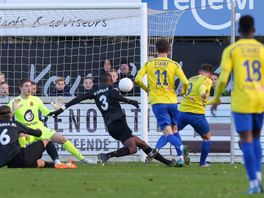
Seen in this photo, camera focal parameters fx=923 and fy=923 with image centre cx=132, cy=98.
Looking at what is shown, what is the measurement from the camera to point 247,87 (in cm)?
1118

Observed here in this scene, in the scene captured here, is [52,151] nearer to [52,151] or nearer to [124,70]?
[52,151]

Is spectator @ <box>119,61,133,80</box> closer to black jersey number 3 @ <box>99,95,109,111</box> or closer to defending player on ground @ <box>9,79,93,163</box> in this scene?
black jersey number 3 @ <box>99,95,109,111</box>

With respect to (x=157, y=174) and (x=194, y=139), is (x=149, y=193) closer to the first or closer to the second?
(x=157, y=174)

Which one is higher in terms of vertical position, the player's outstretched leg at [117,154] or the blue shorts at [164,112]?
the blue shorts at [164,112]

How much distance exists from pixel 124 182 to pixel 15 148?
387cm

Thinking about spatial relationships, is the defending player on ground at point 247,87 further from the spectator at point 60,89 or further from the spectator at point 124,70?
the spectator at point 60,89

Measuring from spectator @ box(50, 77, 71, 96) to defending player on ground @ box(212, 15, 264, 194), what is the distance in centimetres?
946

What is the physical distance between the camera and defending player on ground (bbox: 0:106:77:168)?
16.3m

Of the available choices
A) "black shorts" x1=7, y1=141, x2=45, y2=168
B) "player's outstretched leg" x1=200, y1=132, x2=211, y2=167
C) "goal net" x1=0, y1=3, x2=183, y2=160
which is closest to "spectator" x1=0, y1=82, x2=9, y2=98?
"goal net" x1=0, y1=3, x2=183, y2=160

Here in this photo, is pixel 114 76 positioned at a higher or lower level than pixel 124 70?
lower

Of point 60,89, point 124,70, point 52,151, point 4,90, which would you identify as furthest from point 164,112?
point 4,90

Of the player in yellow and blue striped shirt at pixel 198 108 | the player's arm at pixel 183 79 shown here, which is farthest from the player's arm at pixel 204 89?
the player's arm at pixel 183 79

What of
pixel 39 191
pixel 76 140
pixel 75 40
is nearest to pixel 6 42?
pixel 75 40

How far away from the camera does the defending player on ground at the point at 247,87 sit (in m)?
11.1
